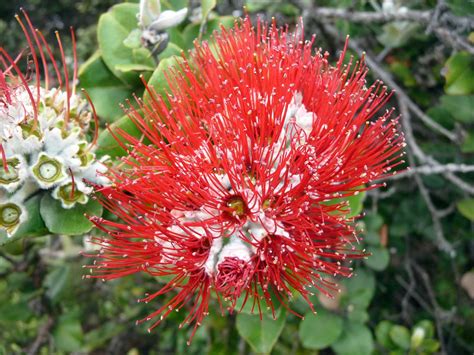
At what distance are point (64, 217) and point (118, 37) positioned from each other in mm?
623

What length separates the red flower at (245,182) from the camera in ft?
3.69

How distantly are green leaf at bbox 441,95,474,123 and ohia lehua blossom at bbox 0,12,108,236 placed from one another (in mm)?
1356

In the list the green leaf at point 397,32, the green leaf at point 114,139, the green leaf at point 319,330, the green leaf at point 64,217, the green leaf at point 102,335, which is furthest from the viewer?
the green leaf at point 102,335

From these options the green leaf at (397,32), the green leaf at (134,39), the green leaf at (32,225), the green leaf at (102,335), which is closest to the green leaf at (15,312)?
the green leaf at (102,335)

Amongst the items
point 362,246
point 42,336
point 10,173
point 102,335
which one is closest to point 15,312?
point 42,336

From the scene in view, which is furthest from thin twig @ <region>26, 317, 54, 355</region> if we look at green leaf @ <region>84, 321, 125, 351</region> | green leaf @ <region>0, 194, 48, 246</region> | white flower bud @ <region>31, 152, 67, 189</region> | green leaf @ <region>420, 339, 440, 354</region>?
green leaf @ <region>420, 339, 440, 354</region>

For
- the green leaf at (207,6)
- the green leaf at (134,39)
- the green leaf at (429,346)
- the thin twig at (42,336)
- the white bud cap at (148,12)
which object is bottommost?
the thin twig at (42,336)

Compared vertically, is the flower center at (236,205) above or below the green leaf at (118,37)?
below

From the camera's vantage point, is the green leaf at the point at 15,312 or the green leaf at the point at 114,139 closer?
the green leaf at the point at 114,139

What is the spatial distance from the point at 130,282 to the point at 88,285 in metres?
0.20

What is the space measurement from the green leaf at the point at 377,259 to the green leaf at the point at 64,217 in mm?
1116

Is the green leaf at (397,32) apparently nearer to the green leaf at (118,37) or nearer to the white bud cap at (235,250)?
the green leaf at (118,37)

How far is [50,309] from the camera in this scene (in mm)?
1962

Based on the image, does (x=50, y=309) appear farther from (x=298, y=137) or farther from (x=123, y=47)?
(x=298, y=137)
